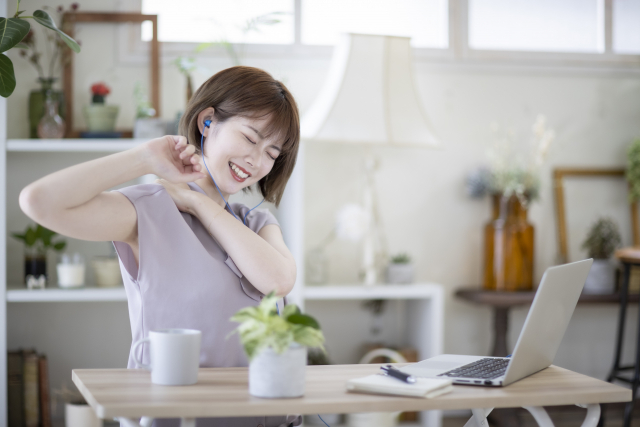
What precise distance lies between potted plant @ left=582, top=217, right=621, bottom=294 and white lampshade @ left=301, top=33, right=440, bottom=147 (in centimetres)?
99

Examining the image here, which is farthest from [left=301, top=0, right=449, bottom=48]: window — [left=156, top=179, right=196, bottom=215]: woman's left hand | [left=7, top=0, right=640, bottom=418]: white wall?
[left=156, top=179, right=196, bottom=215]: woman's left hand

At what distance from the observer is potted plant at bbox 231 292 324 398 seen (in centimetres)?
93

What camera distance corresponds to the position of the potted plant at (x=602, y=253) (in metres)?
2.96

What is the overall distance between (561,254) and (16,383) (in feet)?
8.21

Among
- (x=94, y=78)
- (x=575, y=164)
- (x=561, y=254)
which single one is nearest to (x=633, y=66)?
(x=575, y=164)

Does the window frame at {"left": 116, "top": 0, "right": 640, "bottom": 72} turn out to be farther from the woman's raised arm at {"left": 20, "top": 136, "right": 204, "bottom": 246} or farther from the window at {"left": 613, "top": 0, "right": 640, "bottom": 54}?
the woman's raised arm at {"left": 20, "top": 136, "right": 204, "bottom": 246}

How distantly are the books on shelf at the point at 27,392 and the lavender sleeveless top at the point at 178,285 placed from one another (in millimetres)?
1468

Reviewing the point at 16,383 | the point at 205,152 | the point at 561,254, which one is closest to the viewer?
the point at 205,152

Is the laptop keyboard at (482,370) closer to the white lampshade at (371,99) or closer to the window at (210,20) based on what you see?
the white lampshade at (371,99)

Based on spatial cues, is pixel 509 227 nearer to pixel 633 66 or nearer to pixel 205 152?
pixel 633 66

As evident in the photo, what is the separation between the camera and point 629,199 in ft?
10.3

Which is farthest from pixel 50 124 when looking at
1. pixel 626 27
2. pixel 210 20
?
pixel 626 27

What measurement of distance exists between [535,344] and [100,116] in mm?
2122

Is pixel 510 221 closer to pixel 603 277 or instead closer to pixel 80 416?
pixel 603 277
